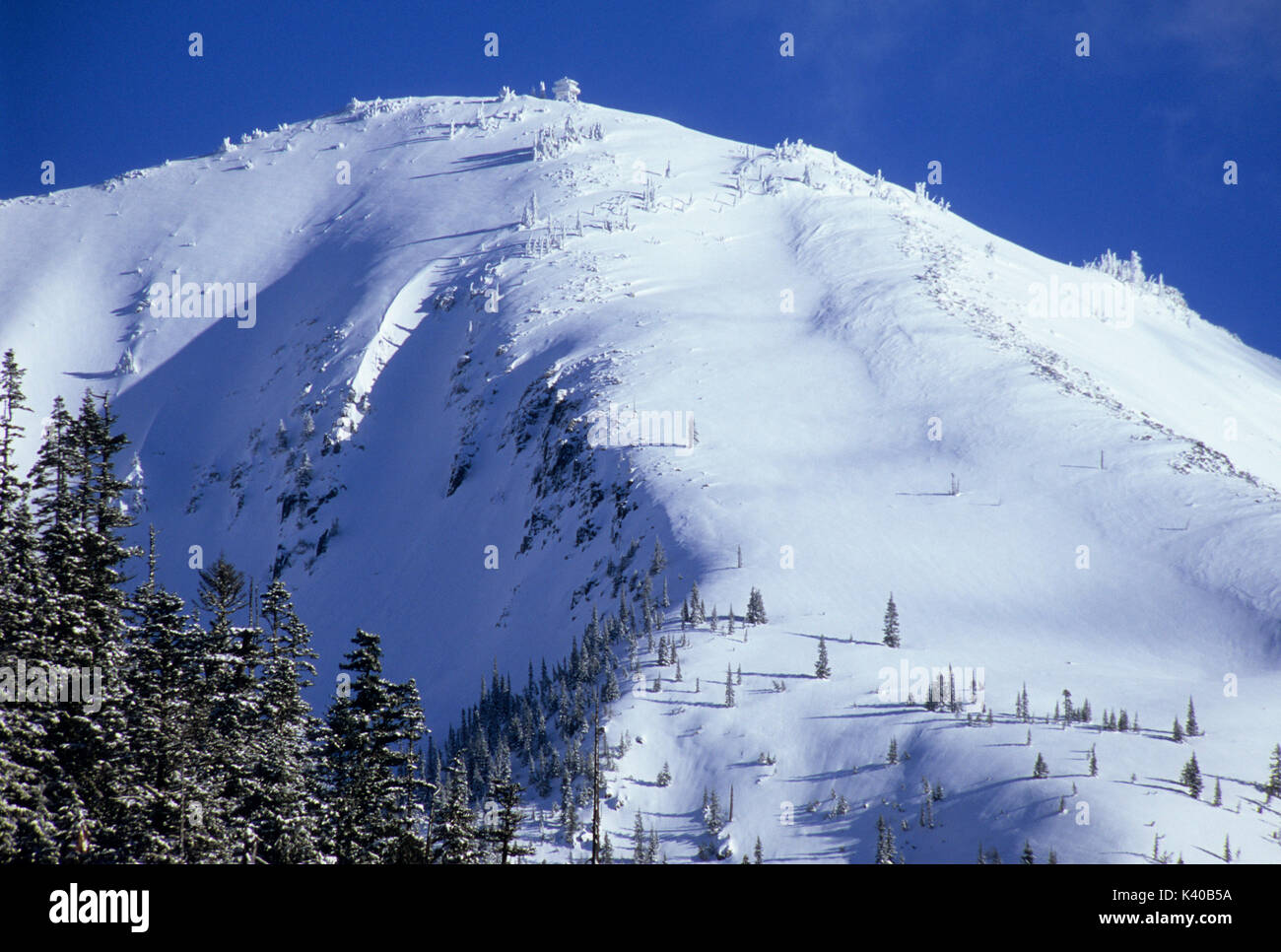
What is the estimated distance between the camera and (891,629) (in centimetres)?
10944

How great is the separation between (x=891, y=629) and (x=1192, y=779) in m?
34.7

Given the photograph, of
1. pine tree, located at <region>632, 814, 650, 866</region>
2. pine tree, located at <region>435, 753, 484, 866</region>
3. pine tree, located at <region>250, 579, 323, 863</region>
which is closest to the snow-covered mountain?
pine tree, located at <region>632, 814, 650, 866</region>

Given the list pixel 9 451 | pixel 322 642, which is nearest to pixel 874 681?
pixel 9 451

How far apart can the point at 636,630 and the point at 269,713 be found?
258 feet

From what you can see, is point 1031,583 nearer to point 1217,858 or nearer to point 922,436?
point 922,436

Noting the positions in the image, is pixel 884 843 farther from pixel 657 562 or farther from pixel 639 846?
pixel 657 562

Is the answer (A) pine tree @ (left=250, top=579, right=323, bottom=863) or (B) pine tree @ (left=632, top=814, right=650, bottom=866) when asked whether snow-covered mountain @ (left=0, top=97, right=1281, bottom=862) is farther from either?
(A) pine tree @ (left=250, top=579, right=323, bottom=863)

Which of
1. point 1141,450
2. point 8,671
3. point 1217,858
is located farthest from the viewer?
point 1141,450

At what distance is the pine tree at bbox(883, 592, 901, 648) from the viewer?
357 feet

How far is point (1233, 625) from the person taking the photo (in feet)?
386

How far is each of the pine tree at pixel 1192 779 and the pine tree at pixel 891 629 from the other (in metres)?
33.0

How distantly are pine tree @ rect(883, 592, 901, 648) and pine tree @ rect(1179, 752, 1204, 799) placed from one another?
108 feet

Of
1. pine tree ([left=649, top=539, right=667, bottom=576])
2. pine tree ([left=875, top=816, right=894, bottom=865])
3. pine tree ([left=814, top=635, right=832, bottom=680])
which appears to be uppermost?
pine tree ([left=649, top=539, right=667, bottom=576])

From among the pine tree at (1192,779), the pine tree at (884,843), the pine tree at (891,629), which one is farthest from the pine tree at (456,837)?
the pine tree at (891,629)
